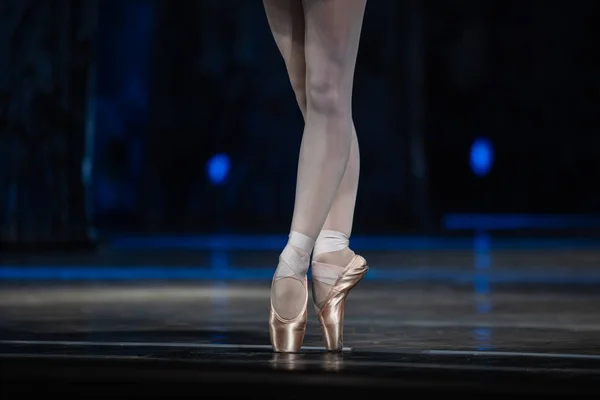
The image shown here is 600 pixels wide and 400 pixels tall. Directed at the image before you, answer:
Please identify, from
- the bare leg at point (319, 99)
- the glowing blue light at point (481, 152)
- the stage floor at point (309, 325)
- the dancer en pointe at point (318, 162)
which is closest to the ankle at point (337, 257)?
the dancer en pointe at point (318, 162)

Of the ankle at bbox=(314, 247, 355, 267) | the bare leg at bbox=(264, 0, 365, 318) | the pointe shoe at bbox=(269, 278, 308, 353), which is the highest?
the bare leg at bbox=(264, 0, 365, 318)

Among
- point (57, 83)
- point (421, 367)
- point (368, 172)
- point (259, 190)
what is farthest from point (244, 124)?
point (421, 367)

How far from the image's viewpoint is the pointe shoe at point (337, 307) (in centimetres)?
431

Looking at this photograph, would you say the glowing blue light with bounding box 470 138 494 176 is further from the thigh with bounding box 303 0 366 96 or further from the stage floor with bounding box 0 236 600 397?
the thigh with bounding box 303 0 366 96

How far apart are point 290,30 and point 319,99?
26 cm

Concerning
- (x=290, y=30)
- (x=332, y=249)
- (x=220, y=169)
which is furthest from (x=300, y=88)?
(x=220, y=169)

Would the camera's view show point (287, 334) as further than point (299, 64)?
No

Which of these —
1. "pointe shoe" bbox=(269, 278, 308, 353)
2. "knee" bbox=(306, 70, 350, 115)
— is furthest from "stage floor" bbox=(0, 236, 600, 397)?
"knee" bbox=(306, 70, 350, 115)

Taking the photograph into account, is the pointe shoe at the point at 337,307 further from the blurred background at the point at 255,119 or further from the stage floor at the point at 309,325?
the blurred background at the point at 255,119

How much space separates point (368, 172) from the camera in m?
23.7

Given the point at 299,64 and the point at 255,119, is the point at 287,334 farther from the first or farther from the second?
the point at 255,119

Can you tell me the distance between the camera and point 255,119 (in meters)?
25.0

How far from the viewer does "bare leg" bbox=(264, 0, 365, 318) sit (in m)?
4.33

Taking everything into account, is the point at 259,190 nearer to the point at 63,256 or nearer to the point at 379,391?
the point at 63,256
